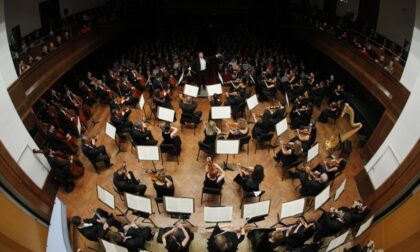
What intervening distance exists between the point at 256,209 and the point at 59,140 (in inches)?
216

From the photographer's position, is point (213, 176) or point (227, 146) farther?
point (227, 146)

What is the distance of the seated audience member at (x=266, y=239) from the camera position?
248 inches

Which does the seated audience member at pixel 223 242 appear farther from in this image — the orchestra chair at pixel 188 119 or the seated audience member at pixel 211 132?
the orchestra chair at pixel 188 119

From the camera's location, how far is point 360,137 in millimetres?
10367

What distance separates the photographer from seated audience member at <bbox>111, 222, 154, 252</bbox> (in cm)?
634

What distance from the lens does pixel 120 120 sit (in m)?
9.52

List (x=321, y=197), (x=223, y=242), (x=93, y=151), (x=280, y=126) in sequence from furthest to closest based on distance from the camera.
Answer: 1. (x=93, y=151)
2. (x=280, y=126)
3. (x=321, y=197)
4. (x=223, y=242)

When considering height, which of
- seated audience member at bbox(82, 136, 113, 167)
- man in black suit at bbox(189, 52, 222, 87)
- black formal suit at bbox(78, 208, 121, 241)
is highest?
man in black suit at bbox(189, 52, 222, 87)

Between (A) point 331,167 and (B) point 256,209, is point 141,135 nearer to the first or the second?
(B) point 256,209

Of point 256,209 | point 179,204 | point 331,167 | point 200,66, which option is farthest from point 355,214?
point 200,66

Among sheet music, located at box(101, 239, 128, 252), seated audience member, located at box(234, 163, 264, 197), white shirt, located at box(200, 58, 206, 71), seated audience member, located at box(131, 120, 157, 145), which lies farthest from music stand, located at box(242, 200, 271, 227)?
white shirt, located at box(200, 58, 206, 71)

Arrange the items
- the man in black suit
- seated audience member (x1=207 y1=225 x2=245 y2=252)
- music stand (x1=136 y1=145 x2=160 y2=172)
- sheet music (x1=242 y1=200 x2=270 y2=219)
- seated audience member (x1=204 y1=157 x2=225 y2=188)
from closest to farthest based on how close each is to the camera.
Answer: seated audience member (x1=207 y1=225 x2=245 y2=252) → sheet music (x1=242 y1=200 x2=270 y2=219) → seated audience member (x1=204 y1=157 x2=225 y2=188) → music stand (x1=136 y1=145 x2=160 y2=172) → the man in black suit

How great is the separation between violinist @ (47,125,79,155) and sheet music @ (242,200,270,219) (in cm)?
527

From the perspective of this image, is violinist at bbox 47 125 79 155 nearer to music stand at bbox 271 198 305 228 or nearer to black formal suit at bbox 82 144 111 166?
Answer: black formal suit at bbox 82 144 111 166
